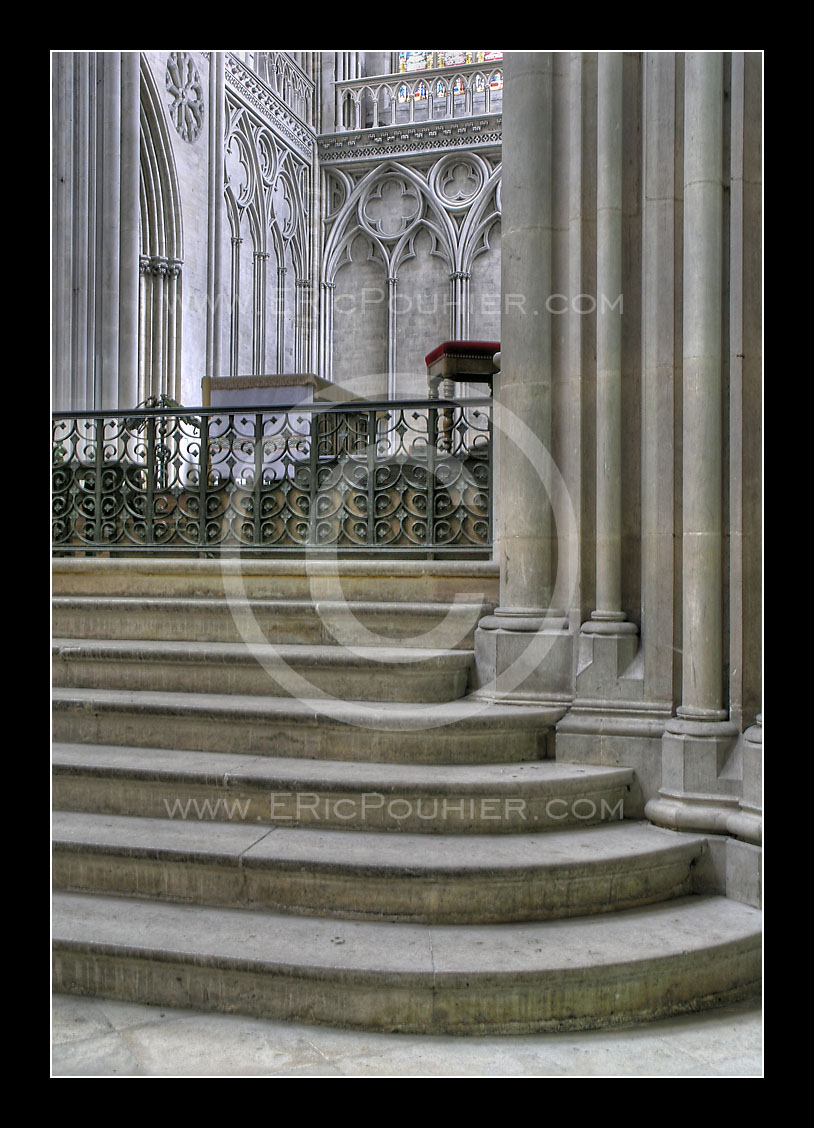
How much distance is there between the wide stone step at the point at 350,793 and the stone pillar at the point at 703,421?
1.13ft

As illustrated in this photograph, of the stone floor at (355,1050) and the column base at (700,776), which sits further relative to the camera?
the column base at (700,776)

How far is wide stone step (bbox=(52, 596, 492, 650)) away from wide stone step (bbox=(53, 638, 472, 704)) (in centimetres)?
17

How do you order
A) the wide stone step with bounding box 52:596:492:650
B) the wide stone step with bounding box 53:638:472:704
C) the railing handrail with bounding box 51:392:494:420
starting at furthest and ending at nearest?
the railing handrail with bounding box 51:392:494:420 < the wide stone step with bounding box 52:596:492:650 < the wide stone step with bounding box 53:638:472:704

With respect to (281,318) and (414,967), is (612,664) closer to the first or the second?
(414,967)

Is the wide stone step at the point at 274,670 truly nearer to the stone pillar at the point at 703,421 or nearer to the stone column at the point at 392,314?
the stone pillar at the point at 703,421

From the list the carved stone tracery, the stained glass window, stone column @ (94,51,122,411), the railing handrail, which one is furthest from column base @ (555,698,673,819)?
the stained glass window

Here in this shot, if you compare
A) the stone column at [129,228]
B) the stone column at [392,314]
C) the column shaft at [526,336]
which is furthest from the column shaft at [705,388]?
the stone column at [392,314]

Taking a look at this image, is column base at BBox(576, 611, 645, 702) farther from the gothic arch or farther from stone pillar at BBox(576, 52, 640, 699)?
the gothic arch

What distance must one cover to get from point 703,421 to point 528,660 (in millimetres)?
1194

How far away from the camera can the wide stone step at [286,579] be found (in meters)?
4.43

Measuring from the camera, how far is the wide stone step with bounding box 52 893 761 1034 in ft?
7.88

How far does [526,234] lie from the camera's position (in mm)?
3898

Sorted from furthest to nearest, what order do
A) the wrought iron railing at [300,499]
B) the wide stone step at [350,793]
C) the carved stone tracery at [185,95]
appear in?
the carved stone tracery at [185,95]
the wrought iron railing at [300,499]
the wide stone step at [350,793]

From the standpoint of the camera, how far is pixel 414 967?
2420 millimetres
